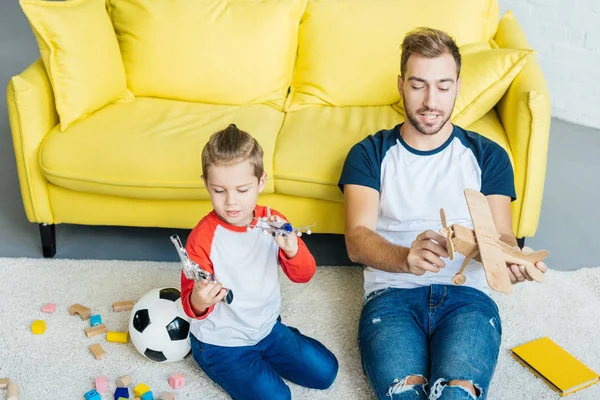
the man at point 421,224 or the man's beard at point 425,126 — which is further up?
the man's beard at point 425,126

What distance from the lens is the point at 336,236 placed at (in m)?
2.86

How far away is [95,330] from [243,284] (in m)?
0.63

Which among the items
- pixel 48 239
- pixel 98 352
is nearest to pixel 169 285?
pixel 98 352

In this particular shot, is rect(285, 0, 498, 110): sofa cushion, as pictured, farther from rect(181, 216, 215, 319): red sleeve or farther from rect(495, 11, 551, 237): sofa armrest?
rect(181, 216, 215, 319): red sleeve

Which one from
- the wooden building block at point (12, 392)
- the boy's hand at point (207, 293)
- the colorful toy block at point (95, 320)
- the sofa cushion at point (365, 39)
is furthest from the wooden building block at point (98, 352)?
the sofa cushion at point (365, 39)

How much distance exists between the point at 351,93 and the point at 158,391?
1.40m

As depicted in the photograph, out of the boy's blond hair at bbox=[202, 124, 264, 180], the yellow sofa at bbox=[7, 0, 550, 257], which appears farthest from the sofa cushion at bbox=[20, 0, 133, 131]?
the boy's blond hair at bbox=[202, 124, 264, 180]

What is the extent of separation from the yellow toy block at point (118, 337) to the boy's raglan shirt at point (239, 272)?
344 millimetres

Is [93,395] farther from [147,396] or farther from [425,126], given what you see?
[425,126]

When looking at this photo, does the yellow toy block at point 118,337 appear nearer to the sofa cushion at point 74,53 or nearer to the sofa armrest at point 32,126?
the sofa armrest at point 32,126

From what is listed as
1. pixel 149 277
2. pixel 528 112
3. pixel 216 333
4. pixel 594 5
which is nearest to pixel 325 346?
pixel 216 333

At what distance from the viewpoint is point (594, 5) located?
3570mm

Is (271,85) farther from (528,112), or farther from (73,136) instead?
(528,112)

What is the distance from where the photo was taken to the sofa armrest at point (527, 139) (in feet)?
7.84
